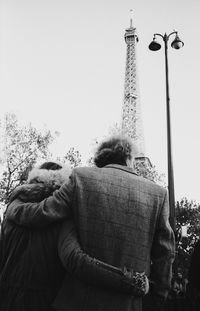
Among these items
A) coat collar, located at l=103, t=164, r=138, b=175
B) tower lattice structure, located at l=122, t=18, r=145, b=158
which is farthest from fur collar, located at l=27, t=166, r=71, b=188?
tower lattice structure, located at l=122, t=18, r=145, b=158

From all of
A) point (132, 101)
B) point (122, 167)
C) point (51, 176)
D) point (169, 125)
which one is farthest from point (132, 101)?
point (122, 167)

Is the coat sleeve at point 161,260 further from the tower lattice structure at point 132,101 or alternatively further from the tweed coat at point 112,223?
the tower lattice structure at point 132,101

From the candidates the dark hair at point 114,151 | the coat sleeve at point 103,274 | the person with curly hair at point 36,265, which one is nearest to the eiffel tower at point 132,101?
the dark hair at point 114,151

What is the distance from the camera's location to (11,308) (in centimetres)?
232

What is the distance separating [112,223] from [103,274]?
12.6 inches

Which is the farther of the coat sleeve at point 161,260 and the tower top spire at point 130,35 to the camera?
the tower top spire at point 130,35

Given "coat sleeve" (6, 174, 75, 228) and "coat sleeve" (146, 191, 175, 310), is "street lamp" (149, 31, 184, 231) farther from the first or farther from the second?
"coat sleeve" (6, 174, 75, 228)

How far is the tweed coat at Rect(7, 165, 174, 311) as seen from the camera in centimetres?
212

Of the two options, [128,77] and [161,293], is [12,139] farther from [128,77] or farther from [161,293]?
[128,77]

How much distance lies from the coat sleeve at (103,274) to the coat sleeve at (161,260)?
185 millimetres

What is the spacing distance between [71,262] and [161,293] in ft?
2.15

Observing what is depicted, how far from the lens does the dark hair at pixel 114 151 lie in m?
2.63

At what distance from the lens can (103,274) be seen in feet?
6.78

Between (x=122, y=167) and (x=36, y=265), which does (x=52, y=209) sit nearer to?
(x=36, y=265)
